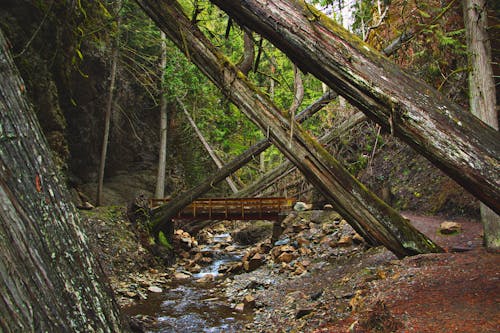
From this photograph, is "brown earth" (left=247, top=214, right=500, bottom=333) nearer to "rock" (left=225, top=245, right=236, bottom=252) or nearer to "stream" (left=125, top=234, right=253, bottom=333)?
"stream" (left=125, top=234, right=253, bottom=333)

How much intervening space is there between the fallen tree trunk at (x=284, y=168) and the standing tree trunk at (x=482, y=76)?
4.63 meters

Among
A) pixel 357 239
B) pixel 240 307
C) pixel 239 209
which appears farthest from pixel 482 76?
pixel 239 209

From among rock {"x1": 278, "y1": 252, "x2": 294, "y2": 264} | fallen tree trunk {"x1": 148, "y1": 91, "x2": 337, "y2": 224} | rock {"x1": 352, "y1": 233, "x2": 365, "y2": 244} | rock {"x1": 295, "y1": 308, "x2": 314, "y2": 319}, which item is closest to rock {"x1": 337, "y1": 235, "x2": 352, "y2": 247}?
rock {"x1": 352, "y1": 233, "x2": 365, "y2": 244}

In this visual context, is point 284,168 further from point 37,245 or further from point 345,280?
point 37,245

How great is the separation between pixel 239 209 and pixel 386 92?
10.9 metres

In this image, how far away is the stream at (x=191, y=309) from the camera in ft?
19.7

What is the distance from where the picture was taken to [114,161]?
17.6 meters

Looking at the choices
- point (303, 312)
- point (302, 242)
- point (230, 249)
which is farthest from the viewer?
point (230, 249)

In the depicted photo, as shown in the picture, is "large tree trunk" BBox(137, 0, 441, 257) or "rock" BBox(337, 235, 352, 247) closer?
"large tree trunk" BBox(137, 0, 441, 257)

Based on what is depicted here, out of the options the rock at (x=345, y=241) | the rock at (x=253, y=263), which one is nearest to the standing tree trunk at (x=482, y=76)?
the rock at (x=345, y=241)

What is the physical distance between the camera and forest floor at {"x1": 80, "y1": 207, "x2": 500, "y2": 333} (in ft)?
10.7

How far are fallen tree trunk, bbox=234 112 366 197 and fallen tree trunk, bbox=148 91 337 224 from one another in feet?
5.95

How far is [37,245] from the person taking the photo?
1940 millimetres

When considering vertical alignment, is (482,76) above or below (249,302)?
above
